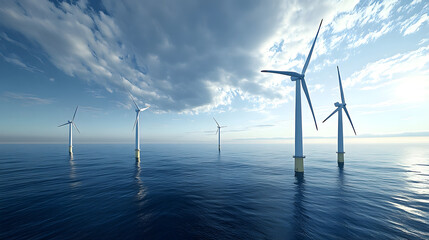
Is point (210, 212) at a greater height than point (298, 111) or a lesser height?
lesser

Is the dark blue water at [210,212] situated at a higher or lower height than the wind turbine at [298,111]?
lower

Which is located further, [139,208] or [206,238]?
[139,208]

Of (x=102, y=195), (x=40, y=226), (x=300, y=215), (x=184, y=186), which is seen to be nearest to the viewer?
(x=40, y=226)

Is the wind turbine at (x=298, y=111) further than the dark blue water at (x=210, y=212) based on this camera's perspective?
Yes

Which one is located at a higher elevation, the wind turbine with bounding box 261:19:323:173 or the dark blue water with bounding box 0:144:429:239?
the wind turbine with bounding box 261:19:323:173

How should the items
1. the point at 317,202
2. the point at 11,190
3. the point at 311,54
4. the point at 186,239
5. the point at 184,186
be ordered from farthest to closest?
1. the point at 311,54
2. the point at 184,186
3. the point at 11,190
4. the point at 317,202
5. the point at 186,239

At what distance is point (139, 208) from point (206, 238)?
945cm

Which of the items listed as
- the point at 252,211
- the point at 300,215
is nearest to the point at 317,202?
the point at 300,215

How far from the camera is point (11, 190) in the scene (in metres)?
22.7

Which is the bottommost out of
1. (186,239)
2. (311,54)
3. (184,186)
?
(184,186)

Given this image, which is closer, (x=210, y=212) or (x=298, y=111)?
(x=210, y=212)

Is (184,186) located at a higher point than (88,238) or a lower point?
lower

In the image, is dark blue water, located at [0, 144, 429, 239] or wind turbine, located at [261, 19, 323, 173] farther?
wind turbine, located at [261, 19, 323, 173]

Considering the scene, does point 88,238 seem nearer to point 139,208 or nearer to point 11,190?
point 139,208
